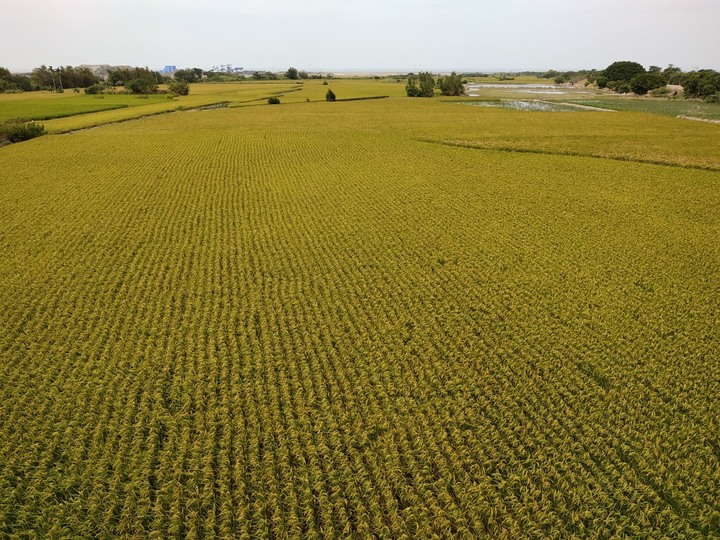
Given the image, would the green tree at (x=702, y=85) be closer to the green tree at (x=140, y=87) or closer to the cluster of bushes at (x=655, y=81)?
the cluster of bushes at (x=655, y=81)

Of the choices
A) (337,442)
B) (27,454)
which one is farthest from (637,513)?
(27,454)

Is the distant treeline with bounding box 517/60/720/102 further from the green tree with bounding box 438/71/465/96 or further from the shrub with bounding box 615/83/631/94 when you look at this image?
the green tree with bounding box 438/71/465/96

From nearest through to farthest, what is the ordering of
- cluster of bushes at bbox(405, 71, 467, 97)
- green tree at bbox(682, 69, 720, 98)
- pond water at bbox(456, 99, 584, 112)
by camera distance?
1. pond water at bbox(456, 99, 584, 112)
2. green tree at bbox(682, 69, 720, 98)
3. cluster of bushes at bbox(405, 71, 467, 97)

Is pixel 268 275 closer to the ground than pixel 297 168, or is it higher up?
closer to the ground

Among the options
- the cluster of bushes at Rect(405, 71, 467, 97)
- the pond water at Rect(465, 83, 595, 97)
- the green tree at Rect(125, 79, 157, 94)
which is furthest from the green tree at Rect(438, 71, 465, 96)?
the green tree at Rect(125, 79, 157, 94)

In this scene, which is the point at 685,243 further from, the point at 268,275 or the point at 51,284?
the point at 51,284

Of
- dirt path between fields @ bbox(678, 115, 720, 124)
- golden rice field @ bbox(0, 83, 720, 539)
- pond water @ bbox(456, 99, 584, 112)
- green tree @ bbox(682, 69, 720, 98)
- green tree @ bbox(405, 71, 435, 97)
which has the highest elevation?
green tree @ bbox(405, 71, 435, 97)

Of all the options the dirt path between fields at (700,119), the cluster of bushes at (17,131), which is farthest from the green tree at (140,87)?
the dirt path between fields at (700,119)

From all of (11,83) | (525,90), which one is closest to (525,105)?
(525,90)
